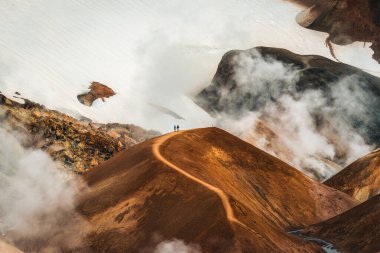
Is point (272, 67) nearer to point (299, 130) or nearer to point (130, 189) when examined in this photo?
point (299, 130)

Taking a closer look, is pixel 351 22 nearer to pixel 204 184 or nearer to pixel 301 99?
pixel 301 99

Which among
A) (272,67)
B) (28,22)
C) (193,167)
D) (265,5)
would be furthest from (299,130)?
(193,167)

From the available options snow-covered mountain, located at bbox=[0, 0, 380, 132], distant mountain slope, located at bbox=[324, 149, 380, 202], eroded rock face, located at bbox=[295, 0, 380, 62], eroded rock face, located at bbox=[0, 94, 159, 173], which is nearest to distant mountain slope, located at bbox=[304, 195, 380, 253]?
eroded rock face, located at bbox=[0, 94, 159, 173]

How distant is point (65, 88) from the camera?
1710 inches

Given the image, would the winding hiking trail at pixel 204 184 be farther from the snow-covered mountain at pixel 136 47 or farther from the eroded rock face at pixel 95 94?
the eroded rock face at pixel 95 94

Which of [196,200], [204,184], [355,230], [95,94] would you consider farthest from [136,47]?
[196,200]

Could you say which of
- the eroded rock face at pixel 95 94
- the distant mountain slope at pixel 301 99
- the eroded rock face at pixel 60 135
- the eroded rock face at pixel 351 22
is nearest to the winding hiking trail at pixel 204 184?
the eroded rock face at pixel 60 135

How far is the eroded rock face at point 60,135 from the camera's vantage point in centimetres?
3312

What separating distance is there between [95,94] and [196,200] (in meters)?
21.8

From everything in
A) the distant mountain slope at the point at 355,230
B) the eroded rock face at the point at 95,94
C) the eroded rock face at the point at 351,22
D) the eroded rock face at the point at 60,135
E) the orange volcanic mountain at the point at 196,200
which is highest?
the eroded rock face at the point at 351,22

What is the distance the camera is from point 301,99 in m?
52.3

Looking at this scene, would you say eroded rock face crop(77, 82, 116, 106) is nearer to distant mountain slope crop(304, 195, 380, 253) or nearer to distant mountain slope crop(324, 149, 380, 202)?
distant mountain slope crop(324, 149, 380, 202)

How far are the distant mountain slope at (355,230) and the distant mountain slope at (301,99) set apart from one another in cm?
2234

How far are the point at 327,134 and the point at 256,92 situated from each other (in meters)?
6.13
